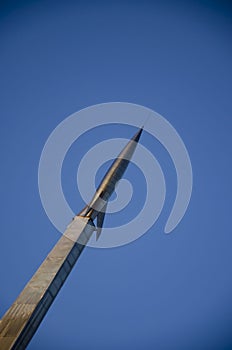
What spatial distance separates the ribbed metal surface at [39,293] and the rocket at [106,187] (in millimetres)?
2647

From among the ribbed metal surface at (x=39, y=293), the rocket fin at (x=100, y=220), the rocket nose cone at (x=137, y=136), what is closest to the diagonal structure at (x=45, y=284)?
the ribbed metal surface at (x=39, y=293)

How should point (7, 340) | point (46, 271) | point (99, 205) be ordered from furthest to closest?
point (99, 205) < point (46, 271) < point (7, 340)

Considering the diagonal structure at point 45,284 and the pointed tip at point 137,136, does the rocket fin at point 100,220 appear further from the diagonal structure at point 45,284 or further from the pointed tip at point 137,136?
the pointed tip at point 137,136

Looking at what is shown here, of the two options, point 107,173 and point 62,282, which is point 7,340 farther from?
point 107,173

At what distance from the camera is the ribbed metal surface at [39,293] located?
39.1ft

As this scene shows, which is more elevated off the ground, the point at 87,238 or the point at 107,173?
the point at 107,173

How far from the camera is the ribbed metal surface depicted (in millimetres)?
11914

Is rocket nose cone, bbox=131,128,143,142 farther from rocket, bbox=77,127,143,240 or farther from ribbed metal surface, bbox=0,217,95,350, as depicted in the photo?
ribbed metal surface, bbox=0,217,95,350

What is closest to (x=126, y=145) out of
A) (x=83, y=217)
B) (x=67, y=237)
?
(x=83, y=217)

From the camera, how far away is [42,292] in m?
13.2

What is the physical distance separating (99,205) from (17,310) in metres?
8.61

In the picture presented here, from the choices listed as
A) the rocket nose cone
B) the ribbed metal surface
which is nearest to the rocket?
the rocket nose cone

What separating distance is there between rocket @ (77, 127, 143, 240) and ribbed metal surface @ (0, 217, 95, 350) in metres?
2.65

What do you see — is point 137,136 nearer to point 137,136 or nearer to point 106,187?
point 137,136
